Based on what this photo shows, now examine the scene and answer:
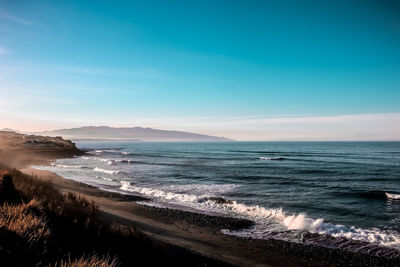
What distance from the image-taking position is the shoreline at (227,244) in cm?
940

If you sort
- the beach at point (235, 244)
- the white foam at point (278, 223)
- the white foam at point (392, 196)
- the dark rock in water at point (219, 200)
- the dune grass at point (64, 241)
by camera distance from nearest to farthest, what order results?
the dune grass at point (64, 241)
the beach at point (235, 244)
the white foam at point (278, 223)
the dark rock in water at point (219, 200)
the white foam at point (392, 196)

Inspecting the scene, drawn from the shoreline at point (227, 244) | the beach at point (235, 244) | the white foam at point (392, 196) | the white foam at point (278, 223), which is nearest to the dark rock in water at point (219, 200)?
the white foam at point (278, 223)

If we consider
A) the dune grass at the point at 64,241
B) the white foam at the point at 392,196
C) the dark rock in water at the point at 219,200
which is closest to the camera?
the dune grass at the point at 64,241

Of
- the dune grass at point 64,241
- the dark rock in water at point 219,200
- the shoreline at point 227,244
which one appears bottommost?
the dark rock in water at point 219,200

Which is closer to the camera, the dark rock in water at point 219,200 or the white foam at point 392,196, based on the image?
the dark rock in water at point 219,200

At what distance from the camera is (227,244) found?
10.8m

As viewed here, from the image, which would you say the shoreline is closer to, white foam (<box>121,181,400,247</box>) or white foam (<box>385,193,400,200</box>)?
white foam (<box>121,181,400,247</box>)

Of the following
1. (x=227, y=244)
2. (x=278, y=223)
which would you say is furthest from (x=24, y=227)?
(x=278, y=223)

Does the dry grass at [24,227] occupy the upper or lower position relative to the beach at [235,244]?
upper

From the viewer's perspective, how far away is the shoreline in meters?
9.40

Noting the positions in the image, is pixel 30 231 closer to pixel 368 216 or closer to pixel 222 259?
pixel 222 259

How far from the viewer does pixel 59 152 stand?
6291 cm

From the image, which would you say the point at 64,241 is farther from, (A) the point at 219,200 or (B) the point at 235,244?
(A) the point at 219,200

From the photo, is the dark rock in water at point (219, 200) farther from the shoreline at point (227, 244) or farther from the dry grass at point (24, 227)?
the dry grass at point (24, 227)
